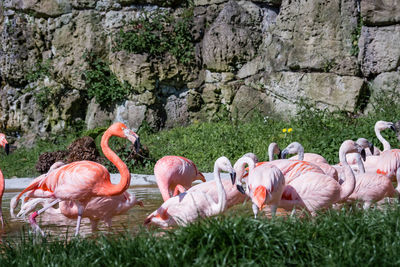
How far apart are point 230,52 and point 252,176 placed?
8.23 meters

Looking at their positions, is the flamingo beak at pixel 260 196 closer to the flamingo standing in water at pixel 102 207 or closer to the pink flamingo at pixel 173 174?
the pink flamingo at pixel 173 174

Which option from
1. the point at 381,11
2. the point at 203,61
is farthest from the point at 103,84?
the point at 381,11

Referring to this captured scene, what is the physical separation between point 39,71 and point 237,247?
462 inches

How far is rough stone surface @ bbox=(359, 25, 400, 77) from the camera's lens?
10.3 metres

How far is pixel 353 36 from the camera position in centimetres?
1070

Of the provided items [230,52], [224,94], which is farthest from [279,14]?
[224,94]

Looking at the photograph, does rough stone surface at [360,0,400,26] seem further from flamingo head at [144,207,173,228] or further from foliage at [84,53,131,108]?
flamingo head at [144,207,173,228]

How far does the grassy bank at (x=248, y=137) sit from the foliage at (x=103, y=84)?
3.83ft

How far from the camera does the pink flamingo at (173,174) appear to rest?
16.2 ft

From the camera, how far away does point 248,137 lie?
10000mm

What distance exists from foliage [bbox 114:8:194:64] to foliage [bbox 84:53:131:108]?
69cm

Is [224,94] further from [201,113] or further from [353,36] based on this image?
[353,36]

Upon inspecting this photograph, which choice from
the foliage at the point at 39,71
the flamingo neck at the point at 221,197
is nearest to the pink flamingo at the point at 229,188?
the flamingo neck at the point at 221,197

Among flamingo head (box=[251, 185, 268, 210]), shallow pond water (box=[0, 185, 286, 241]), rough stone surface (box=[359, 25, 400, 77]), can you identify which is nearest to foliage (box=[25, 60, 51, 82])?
shallow pond water (box=[0, 185, 286, 241])
